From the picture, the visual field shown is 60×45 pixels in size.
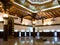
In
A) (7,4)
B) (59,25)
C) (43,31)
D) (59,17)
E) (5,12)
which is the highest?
(7,4)

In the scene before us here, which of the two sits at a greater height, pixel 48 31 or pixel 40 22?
pixel 40 22

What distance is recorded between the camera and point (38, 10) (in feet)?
69.4

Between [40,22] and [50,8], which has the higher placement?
[50,8]

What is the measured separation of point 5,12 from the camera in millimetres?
13680

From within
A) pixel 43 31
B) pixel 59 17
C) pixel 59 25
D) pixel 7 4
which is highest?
pixel 7 4

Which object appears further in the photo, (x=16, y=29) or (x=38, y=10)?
(x=16, y=29)

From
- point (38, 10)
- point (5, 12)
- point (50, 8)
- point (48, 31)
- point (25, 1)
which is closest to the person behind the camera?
point (5, 12)

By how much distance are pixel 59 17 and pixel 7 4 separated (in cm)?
1400

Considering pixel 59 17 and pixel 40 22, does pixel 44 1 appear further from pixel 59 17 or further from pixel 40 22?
pixel 40 22

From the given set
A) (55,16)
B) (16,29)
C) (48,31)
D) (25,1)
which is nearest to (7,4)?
(25,1)

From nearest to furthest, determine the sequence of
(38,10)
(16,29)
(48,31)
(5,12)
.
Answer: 1. (5,12)
2. (38,10)
3. (16,29)
4. (48,31)

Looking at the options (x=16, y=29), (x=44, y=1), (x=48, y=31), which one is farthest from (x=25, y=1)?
(x=48, y=31)

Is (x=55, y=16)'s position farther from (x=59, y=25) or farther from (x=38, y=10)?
(x=38, y=10)

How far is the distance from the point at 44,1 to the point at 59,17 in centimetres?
907
